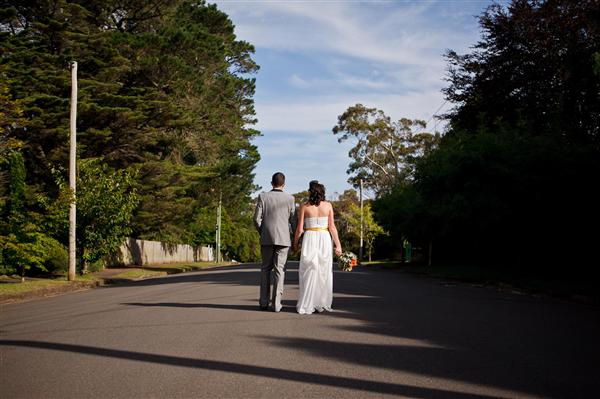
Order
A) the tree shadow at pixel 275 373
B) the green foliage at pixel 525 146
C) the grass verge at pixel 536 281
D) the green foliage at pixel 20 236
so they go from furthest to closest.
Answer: the green foliage at pixel 525 146 < the green foliage at pixel 20 236 < the grass verge at pixel 536 281 < the tree shadow at pixel 275 373

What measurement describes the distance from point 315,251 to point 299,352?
14.2 ft

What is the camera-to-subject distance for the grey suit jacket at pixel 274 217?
1123 cm

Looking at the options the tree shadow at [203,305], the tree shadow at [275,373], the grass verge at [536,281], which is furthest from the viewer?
the grass verge at [536,281]

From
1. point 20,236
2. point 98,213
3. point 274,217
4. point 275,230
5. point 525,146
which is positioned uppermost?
point 525,146

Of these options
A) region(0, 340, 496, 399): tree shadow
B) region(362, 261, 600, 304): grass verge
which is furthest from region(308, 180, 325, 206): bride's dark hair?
region(362, 261, 600, 304): grass verge

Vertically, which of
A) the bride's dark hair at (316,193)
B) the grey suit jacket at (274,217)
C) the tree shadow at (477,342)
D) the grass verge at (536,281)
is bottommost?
the grass verge at (536,281)

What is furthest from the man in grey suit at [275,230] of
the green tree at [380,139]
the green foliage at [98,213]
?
the green tree at [380,139]

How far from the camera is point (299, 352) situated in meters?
7.41

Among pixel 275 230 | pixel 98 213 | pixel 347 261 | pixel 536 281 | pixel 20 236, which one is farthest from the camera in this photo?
A: pixel 98 213

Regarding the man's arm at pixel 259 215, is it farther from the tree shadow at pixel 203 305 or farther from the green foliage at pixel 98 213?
the green foliage at pixel 98 213

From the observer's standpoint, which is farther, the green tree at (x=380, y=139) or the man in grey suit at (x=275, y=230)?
the green tree at (x=380, y=139)

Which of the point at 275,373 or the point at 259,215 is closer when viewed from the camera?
the point at 275,373

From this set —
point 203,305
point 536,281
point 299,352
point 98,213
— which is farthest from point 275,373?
point 98,213

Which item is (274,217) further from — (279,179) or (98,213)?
(98,213)
